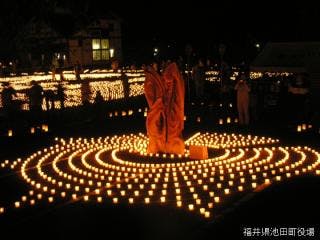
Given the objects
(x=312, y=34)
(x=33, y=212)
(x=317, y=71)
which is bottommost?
(x=33, y=212)

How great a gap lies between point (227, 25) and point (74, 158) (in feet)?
107

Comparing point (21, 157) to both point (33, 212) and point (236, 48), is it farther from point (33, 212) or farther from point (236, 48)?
point (236, 48)

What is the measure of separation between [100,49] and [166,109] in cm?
4382

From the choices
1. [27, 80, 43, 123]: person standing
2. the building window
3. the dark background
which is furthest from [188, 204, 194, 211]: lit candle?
the building window

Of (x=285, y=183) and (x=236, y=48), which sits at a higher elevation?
(x=236, y=48)

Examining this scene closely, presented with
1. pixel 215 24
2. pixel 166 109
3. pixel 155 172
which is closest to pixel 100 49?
pixel 215 24

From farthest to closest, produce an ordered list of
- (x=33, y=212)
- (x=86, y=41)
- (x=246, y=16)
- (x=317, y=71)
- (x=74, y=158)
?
(x=86, y=41) < (x=246, y=16) < (x=317, y=71) < (x=74, y=158) < (x=33, y=212)

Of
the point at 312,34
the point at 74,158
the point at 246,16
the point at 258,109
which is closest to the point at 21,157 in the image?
the point at 74,158

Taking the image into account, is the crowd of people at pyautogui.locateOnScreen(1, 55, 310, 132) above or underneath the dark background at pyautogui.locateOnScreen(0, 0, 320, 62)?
underneath

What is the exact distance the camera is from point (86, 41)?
2174 inches

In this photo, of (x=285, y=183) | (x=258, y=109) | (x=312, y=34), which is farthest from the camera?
(x=312, y=34)

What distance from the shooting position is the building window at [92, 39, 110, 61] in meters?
56.5

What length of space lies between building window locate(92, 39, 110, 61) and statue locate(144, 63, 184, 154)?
4296 centimetres

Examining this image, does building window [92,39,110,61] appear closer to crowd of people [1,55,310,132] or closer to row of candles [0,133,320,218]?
crowd of people [1,55,310,132]
